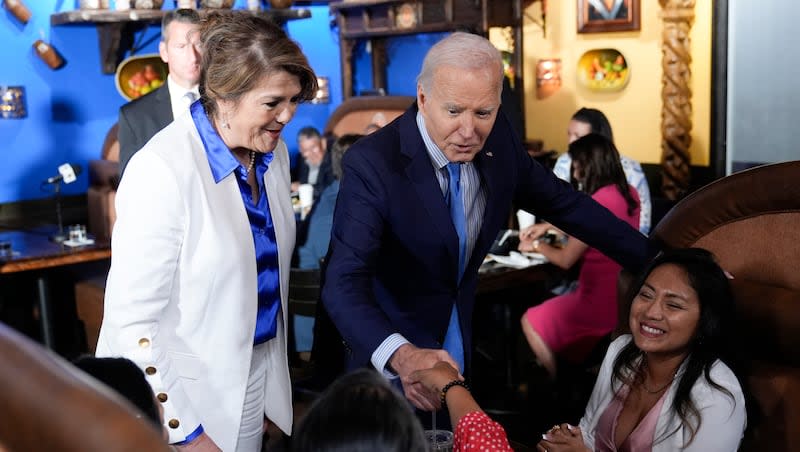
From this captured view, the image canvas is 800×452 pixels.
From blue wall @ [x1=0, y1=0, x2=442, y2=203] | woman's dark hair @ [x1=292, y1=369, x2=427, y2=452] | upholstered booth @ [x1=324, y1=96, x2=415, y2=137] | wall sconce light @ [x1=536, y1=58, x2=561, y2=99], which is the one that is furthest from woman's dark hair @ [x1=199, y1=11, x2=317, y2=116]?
wall sconce light @ [x1=536, y1=58, x2=561, y2=99]

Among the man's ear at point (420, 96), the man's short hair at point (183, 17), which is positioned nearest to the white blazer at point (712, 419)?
the man's ear at point (420, 96)

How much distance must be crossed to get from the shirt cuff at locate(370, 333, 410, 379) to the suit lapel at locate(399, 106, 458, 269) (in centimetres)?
29

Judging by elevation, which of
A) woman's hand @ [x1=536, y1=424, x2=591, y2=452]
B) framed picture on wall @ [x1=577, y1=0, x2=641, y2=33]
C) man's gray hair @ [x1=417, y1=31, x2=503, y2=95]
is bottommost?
woman's hand @ [x1=536, y1=424, x2=591, y2=452]

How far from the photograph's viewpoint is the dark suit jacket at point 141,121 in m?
3.05

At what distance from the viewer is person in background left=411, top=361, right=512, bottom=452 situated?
50.5 inches

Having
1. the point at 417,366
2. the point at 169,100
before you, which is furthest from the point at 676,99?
the point at 417,366

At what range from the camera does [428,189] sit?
196 cm

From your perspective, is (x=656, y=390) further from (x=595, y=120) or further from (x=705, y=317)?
(x=595, y=120)

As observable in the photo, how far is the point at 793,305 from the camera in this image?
195 centimetres

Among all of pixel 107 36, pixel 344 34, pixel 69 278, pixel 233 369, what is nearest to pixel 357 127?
pixel 344 34

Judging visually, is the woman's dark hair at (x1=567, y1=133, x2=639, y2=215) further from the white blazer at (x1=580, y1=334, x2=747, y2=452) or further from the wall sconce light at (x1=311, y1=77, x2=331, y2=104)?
the wall sconce light at (x1=311, y1=77, x2=331, y2=104)

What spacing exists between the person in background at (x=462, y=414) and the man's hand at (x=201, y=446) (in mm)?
414

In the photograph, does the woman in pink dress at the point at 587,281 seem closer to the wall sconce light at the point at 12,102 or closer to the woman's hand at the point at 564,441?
the woman's hand at the point at 564,441

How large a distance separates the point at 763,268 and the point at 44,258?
342 cm
